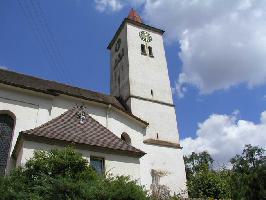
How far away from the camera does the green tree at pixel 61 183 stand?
11.7 metres

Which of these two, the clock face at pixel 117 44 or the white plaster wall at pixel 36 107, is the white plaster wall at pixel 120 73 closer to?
the clock face at pixel 117 44

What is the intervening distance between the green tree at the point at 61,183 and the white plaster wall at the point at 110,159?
1.19 metres

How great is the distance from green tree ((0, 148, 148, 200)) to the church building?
1920mm

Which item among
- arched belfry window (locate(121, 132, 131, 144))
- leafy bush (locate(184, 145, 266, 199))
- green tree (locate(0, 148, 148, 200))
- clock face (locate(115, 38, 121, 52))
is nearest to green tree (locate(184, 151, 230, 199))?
leafy bush (locate(184, 145, 266, 199))

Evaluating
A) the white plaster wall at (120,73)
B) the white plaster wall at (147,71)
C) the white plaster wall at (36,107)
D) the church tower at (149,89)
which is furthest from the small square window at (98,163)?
the white plaster wall at (120,73)

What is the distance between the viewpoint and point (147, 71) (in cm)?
3331

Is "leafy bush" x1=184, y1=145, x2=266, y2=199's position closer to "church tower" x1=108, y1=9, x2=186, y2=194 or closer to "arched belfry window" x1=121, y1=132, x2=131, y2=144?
"church tower" x1=108, y1=9, x2=186, y2=194

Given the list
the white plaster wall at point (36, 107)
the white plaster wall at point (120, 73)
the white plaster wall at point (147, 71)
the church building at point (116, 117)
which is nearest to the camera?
the church building at point (116, 117)

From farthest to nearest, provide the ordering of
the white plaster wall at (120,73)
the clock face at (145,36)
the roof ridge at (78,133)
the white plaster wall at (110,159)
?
the clock face at (145,36) → the white plaster wall at (120,73) → the roof ridge at (78,133) → the white plaster wall at (110,159)

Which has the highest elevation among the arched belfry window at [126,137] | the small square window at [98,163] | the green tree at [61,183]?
the arched belfry window at [126,137]

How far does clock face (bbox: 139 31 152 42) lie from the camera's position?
36.5 metres

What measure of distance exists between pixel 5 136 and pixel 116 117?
866 centimetres

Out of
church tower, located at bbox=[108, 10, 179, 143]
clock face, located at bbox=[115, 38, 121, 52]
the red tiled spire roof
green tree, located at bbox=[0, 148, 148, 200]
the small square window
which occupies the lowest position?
green tree, located at bbox=[0, 148, 148, 200]

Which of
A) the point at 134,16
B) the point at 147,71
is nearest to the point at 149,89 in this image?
the point at 147,71
